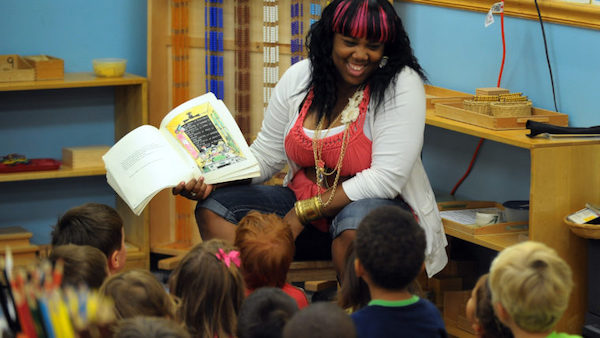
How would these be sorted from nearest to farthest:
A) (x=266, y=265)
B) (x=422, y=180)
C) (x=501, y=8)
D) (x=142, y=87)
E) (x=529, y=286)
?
1. (x=529, y=286)
2. (x=266, y=265)
3. (x=422, y=180)
4. (x=501, y=8)
5. (x=142, y=87)

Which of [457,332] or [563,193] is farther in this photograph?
[457,332]

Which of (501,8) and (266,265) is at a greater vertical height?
(501,8)

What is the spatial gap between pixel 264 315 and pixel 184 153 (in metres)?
1.01

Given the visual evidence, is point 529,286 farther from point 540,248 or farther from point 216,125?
point 216,125

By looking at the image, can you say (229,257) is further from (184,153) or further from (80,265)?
(184,153)

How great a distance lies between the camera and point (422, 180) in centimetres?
262

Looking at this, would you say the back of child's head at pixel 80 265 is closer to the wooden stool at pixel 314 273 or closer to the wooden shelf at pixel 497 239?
the wooden stool at pixel 314 273

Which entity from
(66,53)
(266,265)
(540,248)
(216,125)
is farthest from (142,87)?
(540,248)

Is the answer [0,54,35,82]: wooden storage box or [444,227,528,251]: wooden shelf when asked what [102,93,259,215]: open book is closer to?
[444,227,528,251]: wooden shelf

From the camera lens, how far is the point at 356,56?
8.21ft

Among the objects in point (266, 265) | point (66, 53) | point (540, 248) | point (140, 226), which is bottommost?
point (140, 226)

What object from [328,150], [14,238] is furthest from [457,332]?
[14,238]

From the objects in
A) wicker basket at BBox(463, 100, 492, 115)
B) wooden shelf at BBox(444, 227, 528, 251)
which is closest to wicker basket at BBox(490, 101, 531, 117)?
wicker basket at BBox(463, 100, 492, 115)

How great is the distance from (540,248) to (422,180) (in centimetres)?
97
